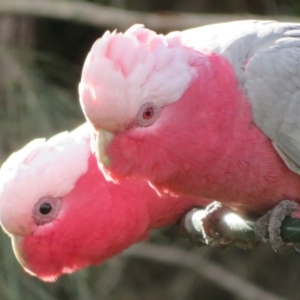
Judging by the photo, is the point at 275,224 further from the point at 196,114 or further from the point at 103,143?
the point at 103,143

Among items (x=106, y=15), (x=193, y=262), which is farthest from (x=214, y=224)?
(x=193, y=262)

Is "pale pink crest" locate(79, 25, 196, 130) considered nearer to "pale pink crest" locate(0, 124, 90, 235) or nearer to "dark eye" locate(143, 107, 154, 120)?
"dark eye" locate(143, 107, 154, 120)

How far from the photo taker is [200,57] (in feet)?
6.03

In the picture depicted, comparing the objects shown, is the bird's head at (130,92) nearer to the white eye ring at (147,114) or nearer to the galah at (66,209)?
the white eye ring at (147,114)

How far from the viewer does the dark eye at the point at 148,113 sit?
1.71 meters

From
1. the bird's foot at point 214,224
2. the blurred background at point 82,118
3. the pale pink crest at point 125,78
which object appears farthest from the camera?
the blurred background at point 82,118

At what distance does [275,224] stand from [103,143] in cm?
47

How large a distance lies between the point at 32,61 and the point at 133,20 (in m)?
0.49

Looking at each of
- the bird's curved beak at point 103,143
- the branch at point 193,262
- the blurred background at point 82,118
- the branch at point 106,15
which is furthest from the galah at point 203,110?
the branch at point 193,262

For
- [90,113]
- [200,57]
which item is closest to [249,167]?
[200,57]

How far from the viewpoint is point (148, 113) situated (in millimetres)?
1718

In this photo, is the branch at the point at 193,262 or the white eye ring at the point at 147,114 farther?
the branch at the point at 193,262

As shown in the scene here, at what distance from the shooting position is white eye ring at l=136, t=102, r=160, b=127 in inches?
67.1

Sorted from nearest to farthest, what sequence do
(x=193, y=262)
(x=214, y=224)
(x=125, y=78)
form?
(x=125, y=78) → (x=214, y=224) → (x=193, y=262)
